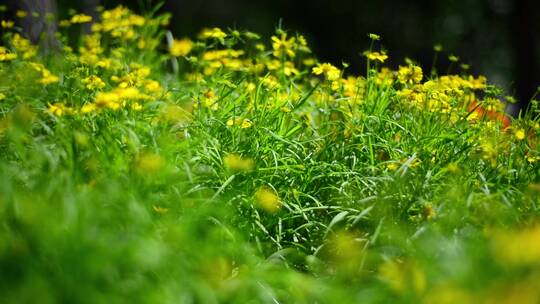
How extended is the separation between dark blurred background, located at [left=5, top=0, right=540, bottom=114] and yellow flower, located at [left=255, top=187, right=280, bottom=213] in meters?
7.16

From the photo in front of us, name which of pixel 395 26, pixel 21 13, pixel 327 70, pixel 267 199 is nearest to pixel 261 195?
pixel 267 199

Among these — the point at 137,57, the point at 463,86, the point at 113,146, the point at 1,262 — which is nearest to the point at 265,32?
the point at 137,57

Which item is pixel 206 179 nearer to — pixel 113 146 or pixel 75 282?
pixel 113 146

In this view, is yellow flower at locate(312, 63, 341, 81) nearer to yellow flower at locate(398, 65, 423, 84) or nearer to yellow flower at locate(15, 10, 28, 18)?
yellow flower at locate(398, 65, 423, 84)

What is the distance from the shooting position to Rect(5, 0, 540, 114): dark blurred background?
34.1 ft

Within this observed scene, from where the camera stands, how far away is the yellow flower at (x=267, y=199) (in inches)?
109

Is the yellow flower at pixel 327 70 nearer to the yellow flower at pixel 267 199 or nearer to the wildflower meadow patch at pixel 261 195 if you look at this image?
the wildflower meadow patch at pixel 261 195

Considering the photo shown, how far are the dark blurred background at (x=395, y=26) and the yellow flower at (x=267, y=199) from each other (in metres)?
7.16

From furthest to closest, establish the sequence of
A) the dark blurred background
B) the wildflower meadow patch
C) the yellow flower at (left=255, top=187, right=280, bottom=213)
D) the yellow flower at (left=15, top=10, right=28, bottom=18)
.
→ the dark blurred background
the yellow flower at (left=15, top=10, right=28, bottom=18)
the yellow flower at (left=255, top=187, right=280, bottom=213)
the wildflower meadow patch

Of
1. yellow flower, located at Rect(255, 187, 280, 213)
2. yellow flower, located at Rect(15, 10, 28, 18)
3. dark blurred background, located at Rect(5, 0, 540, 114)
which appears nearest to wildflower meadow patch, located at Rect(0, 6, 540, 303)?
yellow flower, located at Rect(255, 187, 280, 213)

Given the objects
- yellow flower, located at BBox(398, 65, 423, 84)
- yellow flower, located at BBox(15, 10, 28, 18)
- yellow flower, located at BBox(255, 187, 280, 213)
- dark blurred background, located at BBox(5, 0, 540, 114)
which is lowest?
dark blurred background, located at BBox(5, 0, 540, 114)

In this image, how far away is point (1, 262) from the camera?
1935 mm

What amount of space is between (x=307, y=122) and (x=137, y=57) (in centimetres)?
182

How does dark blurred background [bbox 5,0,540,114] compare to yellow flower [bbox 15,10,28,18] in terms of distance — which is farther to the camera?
dark blurred background [bbox 5,0,540,114]
